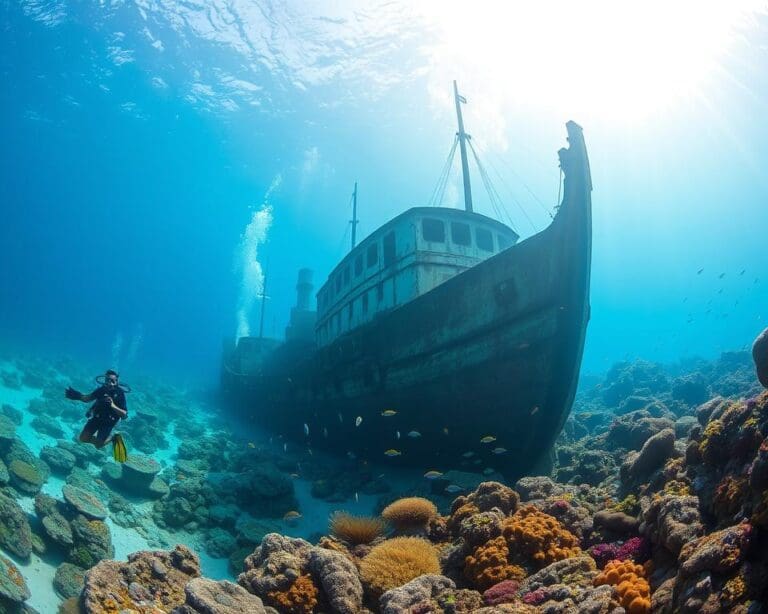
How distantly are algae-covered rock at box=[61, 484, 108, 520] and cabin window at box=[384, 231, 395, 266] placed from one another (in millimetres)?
11536

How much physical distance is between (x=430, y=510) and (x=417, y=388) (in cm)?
543

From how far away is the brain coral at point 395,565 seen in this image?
5.76 meters

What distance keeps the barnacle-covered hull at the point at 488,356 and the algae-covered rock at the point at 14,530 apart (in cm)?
763

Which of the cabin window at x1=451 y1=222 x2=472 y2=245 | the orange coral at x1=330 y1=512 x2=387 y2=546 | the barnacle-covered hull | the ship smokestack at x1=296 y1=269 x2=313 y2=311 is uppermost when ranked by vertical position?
the ship smokestack at x1=296 y1=269 x2=313 y2=311

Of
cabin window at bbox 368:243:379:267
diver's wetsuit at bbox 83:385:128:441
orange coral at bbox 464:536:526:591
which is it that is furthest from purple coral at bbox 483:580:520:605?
cabin window at bbox 368:243:379:267

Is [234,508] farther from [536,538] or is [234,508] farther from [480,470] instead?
[536,538]

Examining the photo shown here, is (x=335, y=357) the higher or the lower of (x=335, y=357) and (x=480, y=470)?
the higher

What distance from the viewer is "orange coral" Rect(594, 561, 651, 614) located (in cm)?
344

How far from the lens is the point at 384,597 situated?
16.4 feet

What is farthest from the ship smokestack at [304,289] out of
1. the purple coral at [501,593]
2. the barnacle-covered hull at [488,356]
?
the purple coral at [501,593]

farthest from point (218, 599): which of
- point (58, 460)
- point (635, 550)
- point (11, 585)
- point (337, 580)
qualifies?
point (58, 460)

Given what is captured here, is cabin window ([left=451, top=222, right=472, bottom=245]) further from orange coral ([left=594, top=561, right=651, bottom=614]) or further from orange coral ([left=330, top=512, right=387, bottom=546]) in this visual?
orange coral ([left=594, top=561, right=651, bottom=614])

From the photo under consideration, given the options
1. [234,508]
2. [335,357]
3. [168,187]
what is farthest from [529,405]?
[168,187]

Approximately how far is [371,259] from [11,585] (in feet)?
45.3
